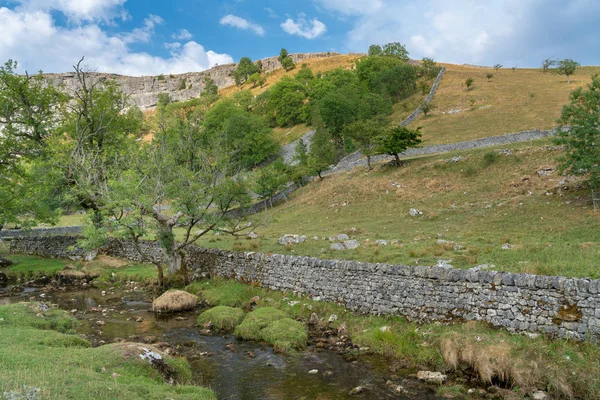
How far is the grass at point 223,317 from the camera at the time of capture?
55.8ft

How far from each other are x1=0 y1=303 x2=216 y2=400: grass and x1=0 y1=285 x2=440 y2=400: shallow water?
1441mm

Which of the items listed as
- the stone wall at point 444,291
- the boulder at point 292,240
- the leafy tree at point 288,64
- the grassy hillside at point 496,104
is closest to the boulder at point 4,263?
the stone wall at point 444,291

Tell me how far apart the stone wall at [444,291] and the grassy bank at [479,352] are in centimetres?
42

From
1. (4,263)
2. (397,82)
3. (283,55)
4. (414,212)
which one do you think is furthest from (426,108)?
(283,55)

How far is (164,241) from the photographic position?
23578mm

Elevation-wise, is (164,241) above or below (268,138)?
below

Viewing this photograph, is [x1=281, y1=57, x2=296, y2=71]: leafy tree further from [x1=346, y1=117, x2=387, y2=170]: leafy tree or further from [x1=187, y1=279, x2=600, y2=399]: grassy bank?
[x1=187, y1=279, x2=600, y2=399]: grassy bank

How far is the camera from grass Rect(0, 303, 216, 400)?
7.49 meters

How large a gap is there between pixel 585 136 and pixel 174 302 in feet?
92.6

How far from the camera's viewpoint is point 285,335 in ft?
48.6

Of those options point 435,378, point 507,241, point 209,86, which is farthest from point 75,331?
point 209,86

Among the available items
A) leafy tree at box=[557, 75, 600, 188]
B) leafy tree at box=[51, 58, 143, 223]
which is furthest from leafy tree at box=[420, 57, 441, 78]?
leafy tree at box=[51, 58, 143, 223]

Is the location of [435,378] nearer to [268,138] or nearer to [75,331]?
[75,331]

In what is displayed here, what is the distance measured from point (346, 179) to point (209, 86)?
13494 centimetres
